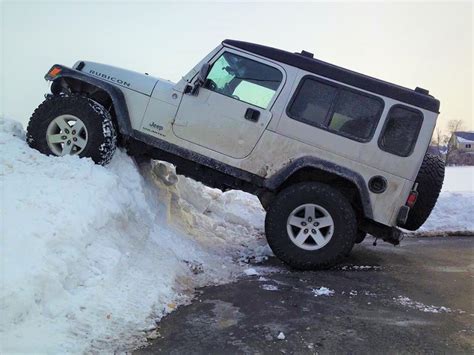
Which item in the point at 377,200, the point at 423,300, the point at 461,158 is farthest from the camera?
the point at 461,158

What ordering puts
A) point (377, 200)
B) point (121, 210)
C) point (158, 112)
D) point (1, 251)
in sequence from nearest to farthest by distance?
point (1, 251) → point (121, 210) → point (377, 200) → point (158, 112)

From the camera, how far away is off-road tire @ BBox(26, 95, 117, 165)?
6172 mm

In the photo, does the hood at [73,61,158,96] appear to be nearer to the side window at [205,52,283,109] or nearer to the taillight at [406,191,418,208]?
the side window at [205,52,283,109]

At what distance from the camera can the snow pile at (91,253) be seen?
3.61 metres

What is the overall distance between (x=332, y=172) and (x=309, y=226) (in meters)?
0.73

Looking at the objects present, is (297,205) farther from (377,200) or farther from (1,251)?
(1,251)

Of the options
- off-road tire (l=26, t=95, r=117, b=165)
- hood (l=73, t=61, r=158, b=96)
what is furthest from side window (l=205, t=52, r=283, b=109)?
off-road tire (l=26, t=95, r=117, b=165)

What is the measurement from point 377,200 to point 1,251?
420 cm

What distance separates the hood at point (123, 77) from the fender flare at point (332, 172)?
6.85ft

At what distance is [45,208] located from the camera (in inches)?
183

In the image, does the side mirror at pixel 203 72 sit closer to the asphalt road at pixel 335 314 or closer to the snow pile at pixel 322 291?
the asphalt road at pixel 335 314

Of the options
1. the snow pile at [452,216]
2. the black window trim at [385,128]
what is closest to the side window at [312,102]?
the black window trim at [385,128]

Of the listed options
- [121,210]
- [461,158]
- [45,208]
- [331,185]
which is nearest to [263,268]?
[331,185]

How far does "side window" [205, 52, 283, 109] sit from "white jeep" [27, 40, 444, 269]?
0.01 metres
